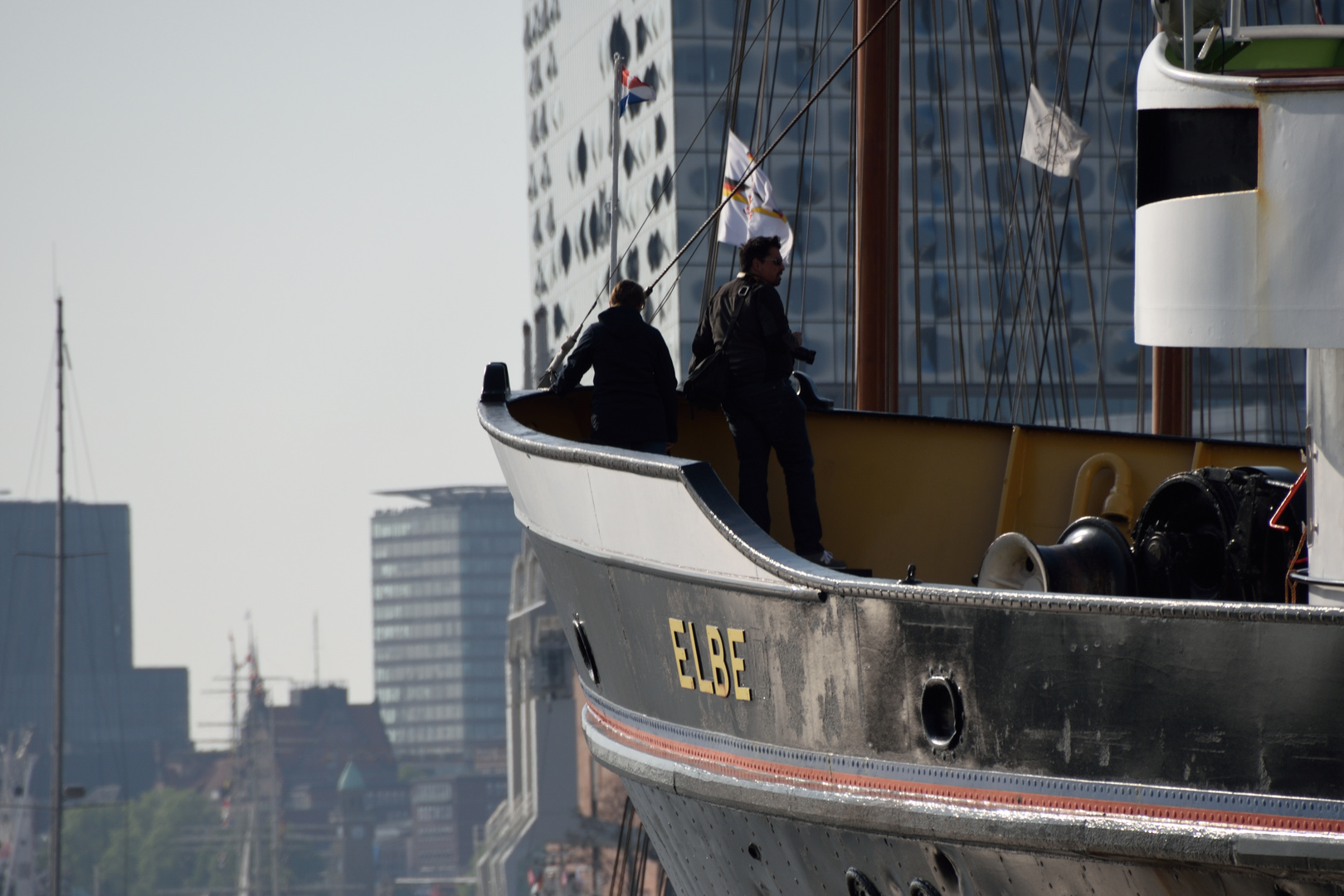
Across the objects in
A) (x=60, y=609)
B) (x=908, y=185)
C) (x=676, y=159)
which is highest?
(x=676, y=159)

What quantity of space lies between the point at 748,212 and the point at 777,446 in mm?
9419

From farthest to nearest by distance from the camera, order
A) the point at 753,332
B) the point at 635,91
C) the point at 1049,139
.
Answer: the point at 635,91 → the point at 1049,139 → the point at 753,332

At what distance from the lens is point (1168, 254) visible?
17.3 feet

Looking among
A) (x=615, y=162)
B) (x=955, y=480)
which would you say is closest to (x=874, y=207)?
(x=615, y=162)

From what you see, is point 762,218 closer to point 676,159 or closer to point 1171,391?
point 1171,391

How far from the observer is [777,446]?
8336mm

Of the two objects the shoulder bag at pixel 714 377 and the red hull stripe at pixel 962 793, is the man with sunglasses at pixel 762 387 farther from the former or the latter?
the red hull stripe at pixel 962 793

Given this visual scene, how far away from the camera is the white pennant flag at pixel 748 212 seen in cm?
1723

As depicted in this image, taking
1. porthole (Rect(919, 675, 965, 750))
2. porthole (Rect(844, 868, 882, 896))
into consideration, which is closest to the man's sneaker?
porthole (Rect(844, 868, 882, 896))

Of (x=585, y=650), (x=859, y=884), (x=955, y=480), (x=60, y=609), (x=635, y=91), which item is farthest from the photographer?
(x=60, y=609)

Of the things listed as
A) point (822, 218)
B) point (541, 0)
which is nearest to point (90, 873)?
point (541, 0)

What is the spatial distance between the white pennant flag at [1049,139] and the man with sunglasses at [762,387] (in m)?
9.73

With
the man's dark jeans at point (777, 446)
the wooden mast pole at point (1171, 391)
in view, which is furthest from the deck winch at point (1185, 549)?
the wooden mast pole at point (1171, 391)

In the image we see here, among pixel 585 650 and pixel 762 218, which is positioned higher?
pixel 762 218
